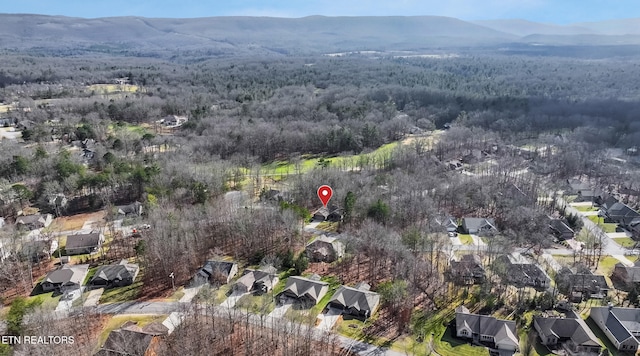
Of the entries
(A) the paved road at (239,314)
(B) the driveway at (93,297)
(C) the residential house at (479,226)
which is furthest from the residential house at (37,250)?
(C) the residential house at (479,226)

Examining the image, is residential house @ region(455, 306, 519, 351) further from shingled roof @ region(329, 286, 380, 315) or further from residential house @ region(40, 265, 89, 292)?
residential house @ region(40, 265, 89, 292)

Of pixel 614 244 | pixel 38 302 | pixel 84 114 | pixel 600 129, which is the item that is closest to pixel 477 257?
pixel 614 244

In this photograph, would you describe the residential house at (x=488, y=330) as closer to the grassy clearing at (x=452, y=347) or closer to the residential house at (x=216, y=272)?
the grassy clearing at (x=452, y=347)

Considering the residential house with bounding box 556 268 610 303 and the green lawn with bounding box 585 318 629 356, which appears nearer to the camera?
the green lawn with bounding box 585 318 629 356

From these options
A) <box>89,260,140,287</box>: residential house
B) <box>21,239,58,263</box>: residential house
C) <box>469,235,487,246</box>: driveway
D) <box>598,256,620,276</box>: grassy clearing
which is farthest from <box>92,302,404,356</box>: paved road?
<box>598,256,620,276</box>: grassy clearing

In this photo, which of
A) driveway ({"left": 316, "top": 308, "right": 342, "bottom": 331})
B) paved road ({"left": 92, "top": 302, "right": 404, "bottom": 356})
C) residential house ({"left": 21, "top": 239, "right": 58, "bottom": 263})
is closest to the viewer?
paved road ({"left": 92, "top": 302, "right": 404, "bottom": 356})

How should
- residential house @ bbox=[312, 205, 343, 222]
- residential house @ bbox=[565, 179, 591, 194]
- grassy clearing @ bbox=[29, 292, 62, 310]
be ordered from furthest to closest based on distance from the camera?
1. residential house @ bbox=[565, 179, 591, 194]
2. residential house @ bbox=[312, 205, 343, 222]
3. grassy clearing @ bbox=[29, 292, 62, 310]

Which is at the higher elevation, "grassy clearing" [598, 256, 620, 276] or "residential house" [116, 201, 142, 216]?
"grassy clearing" [598, 256, 620, 276]
